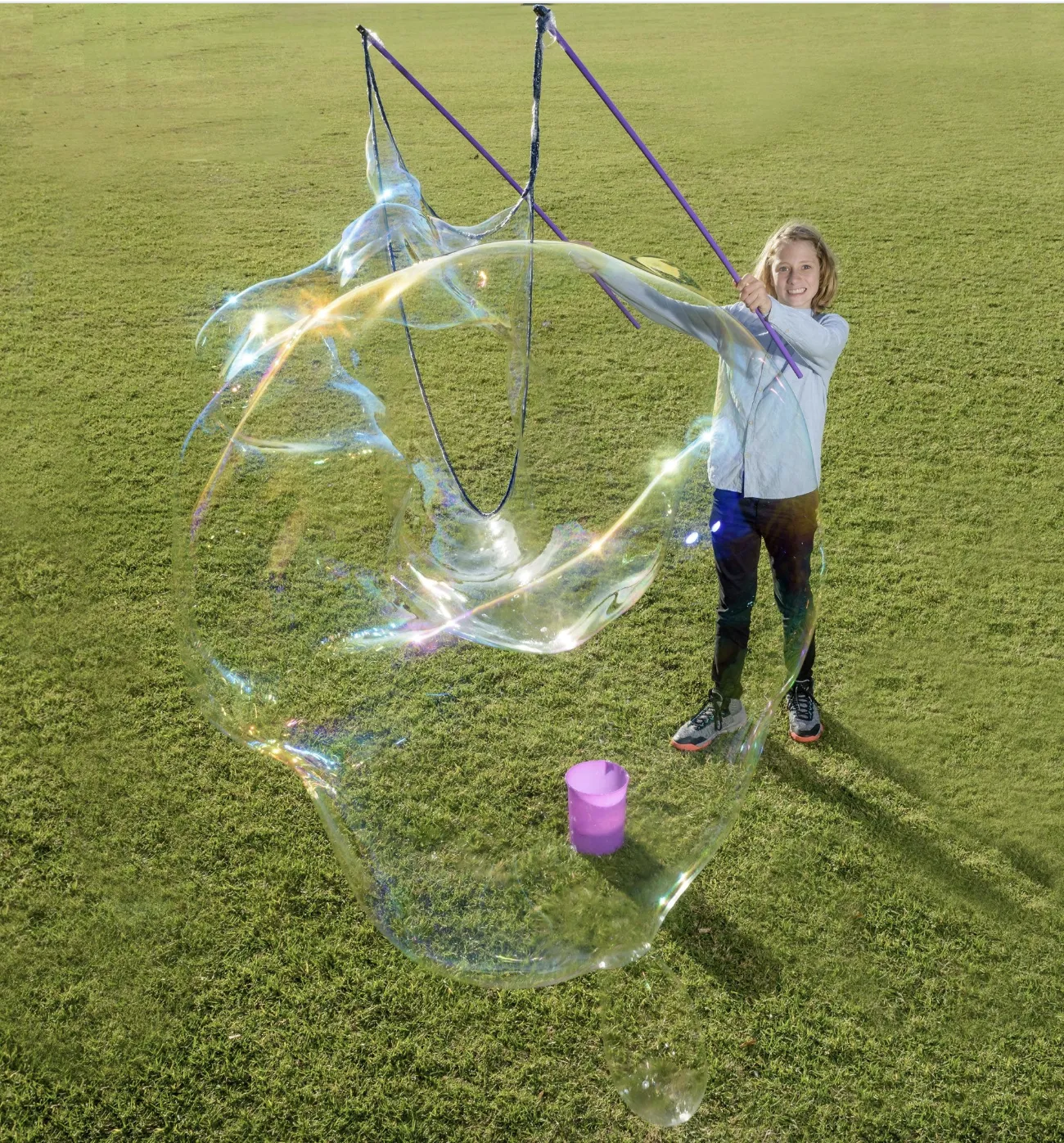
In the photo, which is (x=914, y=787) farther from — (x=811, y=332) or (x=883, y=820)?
(x=811, y=332)

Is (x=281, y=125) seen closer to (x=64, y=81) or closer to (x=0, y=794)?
(x=64, y=81)

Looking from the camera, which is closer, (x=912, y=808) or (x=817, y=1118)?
(x=817, y=1118)

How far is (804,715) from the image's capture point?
3545mm

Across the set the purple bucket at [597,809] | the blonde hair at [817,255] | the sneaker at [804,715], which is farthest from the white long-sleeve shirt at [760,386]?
the sneaker at [804,715]

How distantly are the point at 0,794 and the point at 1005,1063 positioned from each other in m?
3.16

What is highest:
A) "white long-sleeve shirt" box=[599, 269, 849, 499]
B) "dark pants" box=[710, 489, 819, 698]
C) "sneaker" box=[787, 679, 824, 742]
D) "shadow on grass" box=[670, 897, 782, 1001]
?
"white long-sleeve shirt" box=[599, 269, 849, 499]

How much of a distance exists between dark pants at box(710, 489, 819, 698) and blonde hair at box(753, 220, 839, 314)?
2.07 ft

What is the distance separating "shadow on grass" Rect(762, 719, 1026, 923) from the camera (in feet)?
9.95

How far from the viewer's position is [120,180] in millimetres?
9805

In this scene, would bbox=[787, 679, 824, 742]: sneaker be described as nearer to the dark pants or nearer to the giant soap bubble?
the giant soap bubble

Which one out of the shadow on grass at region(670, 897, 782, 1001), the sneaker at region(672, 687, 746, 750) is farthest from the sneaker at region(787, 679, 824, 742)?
the shadow on grass at region(670, 897, 782, 1001)

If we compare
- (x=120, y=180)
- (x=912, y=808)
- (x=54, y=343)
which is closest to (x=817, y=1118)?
(x=912, y=808)

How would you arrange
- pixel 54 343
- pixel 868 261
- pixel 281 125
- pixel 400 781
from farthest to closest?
pixel 281 125 → pixel 868 261 → pixel 54 343 → pixel 400 781

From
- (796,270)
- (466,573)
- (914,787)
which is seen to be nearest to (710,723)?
(914,787)
